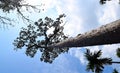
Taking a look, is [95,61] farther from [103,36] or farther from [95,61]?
[103,36]

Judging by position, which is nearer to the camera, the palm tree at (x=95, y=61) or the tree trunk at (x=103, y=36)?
the tree trunk at (x=103, y=36)

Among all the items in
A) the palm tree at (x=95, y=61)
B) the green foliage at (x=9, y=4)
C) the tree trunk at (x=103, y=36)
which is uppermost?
the green foliage at (x=9, y=4)

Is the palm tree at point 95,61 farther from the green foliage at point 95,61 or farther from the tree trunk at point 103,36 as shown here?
the tree trunk at point 103,36

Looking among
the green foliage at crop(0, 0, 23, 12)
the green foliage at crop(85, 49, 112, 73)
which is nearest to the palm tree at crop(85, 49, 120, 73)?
the green foliage at crop(85, 49, 112, 73)

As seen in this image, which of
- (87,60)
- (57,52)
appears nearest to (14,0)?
(87,60)

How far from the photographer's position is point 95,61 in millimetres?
27781

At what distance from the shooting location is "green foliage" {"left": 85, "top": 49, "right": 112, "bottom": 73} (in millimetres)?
27059

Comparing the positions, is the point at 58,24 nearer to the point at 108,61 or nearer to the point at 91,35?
the point at 108,61

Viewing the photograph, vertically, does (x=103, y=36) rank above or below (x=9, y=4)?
below

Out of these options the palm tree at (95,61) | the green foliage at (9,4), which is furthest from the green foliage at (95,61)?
the green foliage at (9,4)

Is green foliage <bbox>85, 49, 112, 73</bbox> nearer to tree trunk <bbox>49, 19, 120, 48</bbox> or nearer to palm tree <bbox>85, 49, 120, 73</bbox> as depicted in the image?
palm tree <bbox>85, 49, 120, 73</bbox>

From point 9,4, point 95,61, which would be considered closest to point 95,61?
point 95,61

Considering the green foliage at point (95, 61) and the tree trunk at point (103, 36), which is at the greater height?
the green foliage at point (95, 61)

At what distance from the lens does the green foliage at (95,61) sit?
1065 inches
